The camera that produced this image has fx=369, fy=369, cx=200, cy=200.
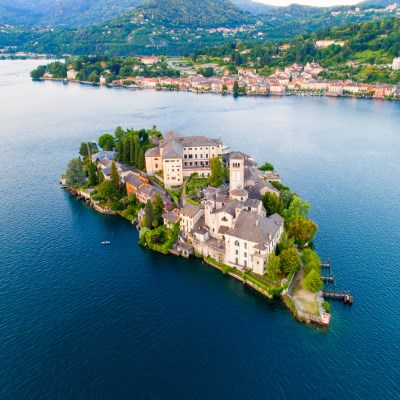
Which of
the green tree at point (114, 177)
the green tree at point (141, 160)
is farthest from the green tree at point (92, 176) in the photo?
the green tree at point (141, 160)

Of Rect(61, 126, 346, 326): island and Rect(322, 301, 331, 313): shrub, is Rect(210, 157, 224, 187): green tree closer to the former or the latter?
Rect(61, 126, 346, 326): island

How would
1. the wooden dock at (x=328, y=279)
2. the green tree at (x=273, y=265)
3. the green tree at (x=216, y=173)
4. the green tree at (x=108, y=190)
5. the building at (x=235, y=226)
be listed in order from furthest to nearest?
the green tree at (x=108, y=190), the green tree at (x=216, y=173), the wooden dock at (x=328, y=279), the building at (x=235, y=226), the green tree at (x=273, y=265)

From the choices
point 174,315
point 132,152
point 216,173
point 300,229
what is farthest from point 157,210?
point 132,152

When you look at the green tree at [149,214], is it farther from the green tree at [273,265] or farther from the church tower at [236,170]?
the green tree at [273,265]

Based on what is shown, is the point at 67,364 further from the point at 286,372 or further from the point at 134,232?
the point at 134,232

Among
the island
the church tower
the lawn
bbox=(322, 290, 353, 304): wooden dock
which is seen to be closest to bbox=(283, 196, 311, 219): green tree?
the island

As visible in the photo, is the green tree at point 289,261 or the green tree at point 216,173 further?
the green tree at point 216,173

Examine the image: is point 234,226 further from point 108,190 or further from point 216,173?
point 108,190
